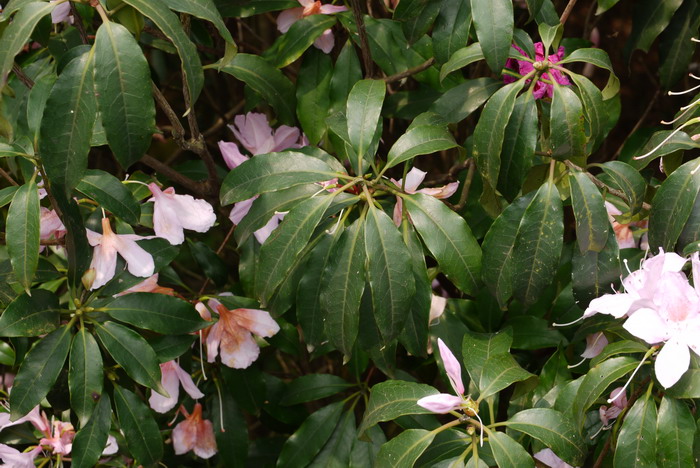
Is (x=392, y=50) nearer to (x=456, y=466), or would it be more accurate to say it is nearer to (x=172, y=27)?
(x=172, y=27)

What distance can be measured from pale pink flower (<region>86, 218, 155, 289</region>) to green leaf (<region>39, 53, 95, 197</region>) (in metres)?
0.25

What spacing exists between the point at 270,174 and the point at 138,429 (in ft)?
1.53

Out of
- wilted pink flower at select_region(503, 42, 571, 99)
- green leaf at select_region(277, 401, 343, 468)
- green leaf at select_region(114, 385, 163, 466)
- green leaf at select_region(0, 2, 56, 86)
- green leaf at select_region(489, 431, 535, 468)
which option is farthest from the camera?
green leaf at select_region(277, 401, 343, 468)

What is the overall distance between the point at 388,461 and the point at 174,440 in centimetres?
52

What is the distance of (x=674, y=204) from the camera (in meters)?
1.14

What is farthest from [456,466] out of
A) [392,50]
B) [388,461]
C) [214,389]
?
[392,50]

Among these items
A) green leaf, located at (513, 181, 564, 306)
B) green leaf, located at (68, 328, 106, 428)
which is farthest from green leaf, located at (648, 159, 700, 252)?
green leaf, located at (68, 328, 106, 428)

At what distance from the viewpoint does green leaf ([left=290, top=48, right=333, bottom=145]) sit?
4.69ft

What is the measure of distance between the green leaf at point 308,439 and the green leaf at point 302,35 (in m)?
0.61

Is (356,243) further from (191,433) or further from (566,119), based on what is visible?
(191,433)

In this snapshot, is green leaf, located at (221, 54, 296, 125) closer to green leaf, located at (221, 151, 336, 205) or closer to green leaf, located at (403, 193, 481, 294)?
green leaf, located at (221, 151, 336, 205)

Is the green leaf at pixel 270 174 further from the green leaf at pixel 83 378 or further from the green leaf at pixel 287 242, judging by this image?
the green leaf at pixel 83 378

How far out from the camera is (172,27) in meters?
1.01

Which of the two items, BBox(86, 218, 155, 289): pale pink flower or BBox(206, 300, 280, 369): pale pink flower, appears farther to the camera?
BBox(206, 300, 280, 369): pale pink flower
